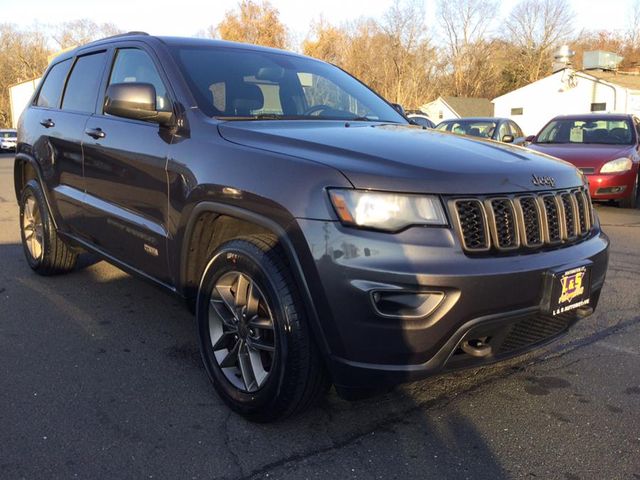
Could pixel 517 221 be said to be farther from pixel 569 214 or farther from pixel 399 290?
pixel 399 290

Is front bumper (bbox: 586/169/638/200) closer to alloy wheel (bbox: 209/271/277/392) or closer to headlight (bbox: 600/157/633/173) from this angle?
headlight (bbox: 600/157/633/173)

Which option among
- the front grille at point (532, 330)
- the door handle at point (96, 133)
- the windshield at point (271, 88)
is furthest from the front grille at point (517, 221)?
the door handle at point (96, 133)

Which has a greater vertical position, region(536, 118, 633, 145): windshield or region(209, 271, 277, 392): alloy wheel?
region(536, 118, 633, 145): windshield

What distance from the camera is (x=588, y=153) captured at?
9.36 metres

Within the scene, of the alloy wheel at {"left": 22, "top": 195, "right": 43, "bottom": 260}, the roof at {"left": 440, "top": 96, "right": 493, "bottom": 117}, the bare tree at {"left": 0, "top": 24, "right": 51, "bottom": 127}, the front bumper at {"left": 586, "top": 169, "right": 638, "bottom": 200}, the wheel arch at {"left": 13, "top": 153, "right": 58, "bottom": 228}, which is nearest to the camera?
the wheel arch at {"left": 13, "top": 153, "right": 58, "bottom": 228}

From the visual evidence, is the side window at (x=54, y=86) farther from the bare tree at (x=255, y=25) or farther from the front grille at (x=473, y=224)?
the bare tree at (x=255, y=25)

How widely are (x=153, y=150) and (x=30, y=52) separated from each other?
290ft

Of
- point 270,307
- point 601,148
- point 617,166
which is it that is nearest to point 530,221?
point 270,307

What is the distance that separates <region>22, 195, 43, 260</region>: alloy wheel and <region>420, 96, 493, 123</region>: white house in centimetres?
4310

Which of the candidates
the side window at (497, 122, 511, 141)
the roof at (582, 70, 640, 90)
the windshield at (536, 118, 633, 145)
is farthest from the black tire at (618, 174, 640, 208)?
the roof at (582, 70, 640, 90)

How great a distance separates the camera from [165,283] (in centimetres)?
327

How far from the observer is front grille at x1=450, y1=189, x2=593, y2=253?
2.34m

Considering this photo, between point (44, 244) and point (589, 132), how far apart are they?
9.06 meters

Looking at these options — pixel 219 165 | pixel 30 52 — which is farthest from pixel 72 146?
pixel 30 52
